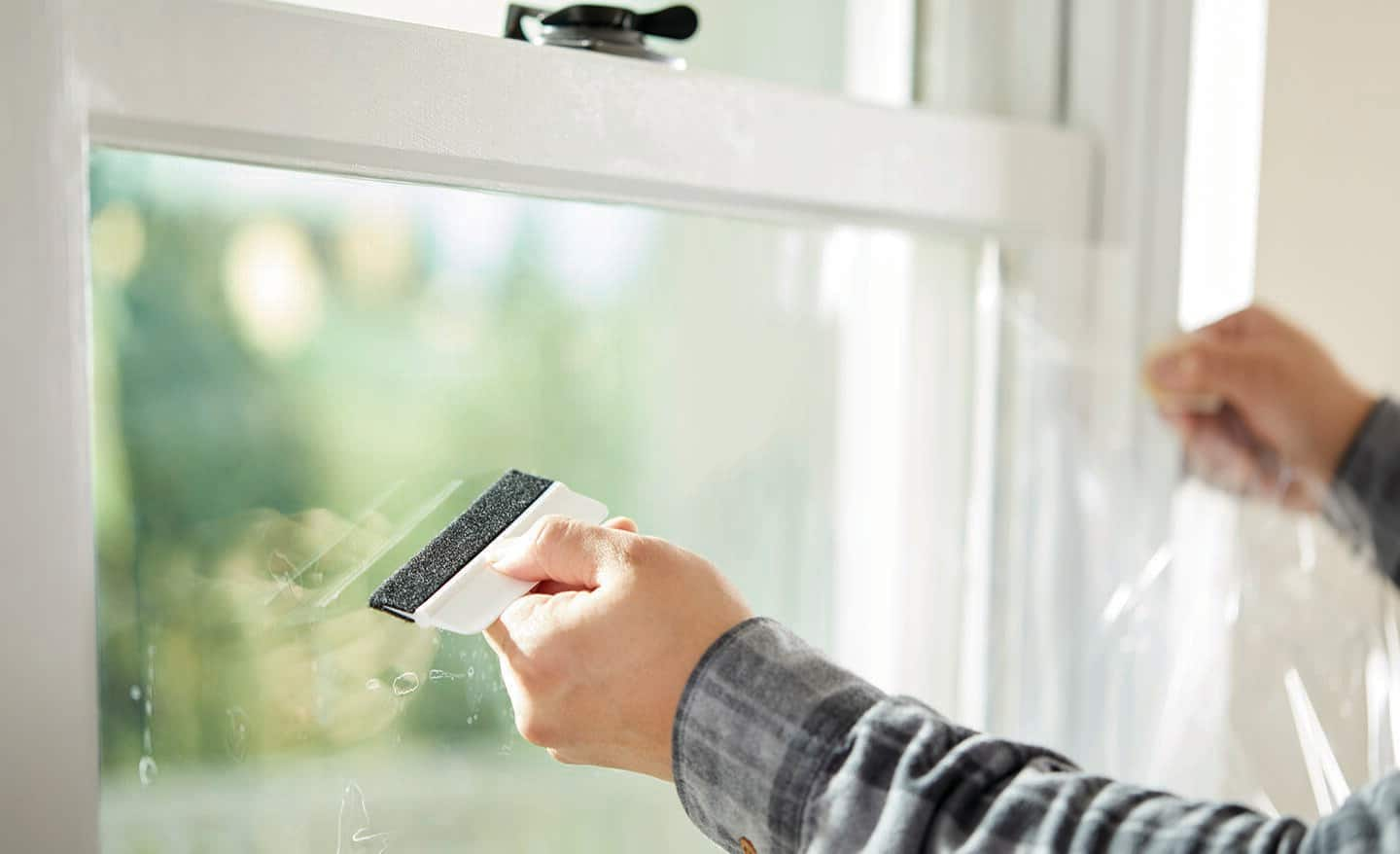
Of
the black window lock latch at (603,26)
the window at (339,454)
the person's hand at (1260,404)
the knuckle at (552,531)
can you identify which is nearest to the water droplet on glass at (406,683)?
the window at (339,454)

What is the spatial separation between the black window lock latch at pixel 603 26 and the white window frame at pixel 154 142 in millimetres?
17

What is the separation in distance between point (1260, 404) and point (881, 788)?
504 millimetres

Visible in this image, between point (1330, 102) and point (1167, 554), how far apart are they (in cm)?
35

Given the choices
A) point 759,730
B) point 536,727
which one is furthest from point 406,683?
point 759,730

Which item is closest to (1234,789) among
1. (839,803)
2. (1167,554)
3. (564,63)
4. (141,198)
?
(1167,554)

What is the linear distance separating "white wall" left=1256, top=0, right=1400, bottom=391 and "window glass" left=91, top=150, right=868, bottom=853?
45 centimetres

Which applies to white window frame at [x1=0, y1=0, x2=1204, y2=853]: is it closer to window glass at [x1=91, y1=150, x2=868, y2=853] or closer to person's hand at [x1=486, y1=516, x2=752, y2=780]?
window glass at [x1=91, y1=150, x2=868, y2=853]

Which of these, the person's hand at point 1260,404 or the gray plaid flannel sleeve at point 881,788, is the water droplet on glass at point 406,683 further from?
the person's hand at point 1260,404

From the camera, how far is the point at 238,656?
59 centimetres

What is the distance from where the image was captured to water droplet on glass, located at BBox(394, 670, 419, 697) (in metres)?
0.62

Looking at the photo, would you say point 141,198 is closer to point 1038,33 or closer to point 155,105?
point 155,105

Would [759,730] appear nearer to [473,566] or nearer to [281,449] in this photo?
[473,566]

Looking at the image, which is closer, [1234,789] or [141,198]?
[141,198]

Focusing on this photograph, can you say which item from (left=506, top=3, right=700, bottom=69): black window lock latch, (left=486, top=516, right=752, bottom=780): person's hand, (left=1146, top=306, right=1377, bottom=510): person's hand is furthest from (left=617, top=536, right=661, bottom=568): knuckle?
(left=1146, top=306, right=1377, bottom=510): person's hand
